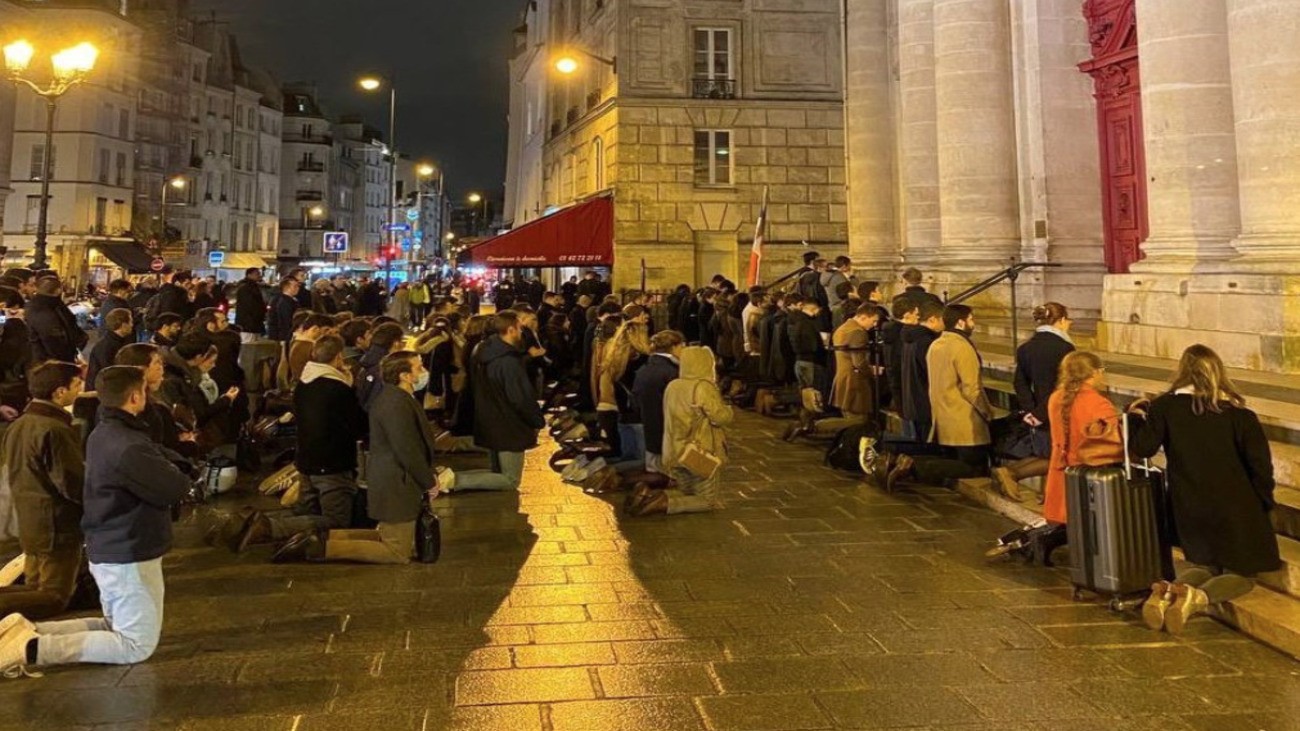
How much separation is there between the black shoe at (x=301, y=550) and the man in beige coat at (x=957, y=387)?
228 inches

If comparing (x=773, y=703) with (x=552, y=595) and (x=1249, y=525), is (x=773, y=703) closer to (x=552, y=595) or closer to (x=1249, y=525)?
(x=552, y=595)

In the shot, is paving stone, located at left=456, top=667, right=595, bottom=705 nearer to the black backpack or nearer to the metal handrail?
the black backpack

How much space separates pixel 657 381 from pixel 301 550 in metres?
3.68

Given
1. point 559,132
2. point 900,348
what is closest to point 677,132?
point 559,132

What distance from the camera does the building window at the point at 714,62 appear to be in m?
28.8

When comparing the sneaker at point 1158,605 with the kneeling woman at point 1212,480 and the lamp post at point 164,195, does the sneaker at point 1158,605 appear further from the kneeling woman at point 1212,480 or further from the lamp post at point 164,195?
the lamp post at point 164,195

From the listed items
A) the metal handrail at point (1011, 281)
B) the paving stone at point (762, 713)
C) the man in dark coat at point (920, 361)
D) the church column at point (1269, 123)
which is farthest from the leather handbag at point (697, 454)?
the church column at point (1269, 123)

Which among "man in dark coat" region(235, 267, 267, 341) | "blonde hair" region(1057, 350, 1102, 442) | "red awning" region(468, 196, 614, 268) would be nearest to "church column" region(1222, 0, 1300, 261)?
"blonde hair" region(1057, 350, 1102, 442)

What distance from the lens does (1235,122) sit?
10.0 m

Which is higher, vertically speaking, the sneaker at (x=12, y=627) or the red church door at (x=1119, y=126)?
the red church door at (x=1119, y=126)

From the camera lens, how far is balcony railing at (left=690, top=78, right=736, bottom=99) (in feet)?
94.2

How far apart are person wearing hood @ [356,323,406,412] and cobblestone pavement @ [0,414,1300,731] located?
1.78m

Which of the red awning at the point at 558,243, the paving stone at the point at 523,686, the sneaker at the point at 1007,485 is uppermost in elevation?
the red awning at the point at 558,243

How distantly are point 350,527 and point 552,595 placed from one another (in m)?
2.32
